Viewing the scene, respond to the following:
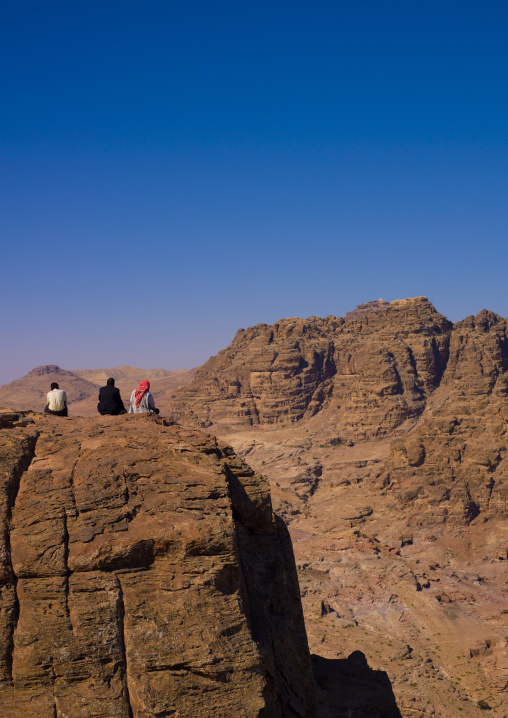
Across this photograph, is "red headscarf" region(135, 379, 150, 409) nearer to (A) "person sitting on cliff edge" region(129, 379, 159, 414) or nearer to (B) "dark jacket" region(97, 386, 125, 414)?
(A) "person sitting on cliff edge" region(129, 379, 159, 414)

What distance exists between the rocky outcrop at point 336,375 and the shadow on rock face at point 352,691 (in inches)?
3117

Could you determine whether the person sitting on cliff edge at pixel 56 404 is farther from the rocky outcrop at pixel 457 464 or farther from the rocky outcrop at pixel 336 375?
the rocky outcrop at pixel 336 375

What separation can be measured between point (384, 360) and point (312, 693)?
97377 mm

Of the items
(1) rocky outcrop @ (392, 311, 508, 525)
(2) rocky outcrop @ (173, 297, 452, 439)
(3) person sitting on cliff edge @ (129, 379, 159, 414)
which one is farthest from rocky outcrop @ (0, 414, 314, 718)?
(2) rocky outcrop @ (173, 297, 452, 439)

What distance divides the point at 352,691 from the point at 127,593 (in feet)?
38.1

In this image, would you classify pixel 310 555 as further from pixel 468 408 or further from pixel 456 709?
pixel 468 408

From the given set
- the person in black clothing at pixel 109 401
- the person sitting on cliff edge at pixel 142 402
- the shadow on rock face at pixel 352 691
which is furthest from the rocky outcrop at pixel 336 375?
the person sitting on cliff edge at pixel 142 402

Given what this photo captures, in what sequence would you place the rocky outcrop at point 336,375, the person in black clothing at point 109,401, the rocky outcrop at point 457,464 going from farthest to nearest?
the rocky outcrop at point 336,375 < the rocky outcrop at point 457,464 < the person in black clothing at point 109,401

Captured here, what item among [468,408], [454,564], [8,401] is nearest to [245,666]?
[454,564]

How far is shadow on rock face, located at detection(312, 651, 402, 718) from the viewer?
53.7 ft

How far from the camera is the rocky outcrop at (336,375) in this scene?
104 m

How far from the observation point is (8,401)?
191 metres

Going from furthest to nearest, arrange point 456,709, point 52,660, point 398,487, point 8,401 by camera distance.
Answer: point 8,401 → point 398,487 → point 456,709 → point 52,660

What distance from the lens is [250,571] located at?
13.2 m
